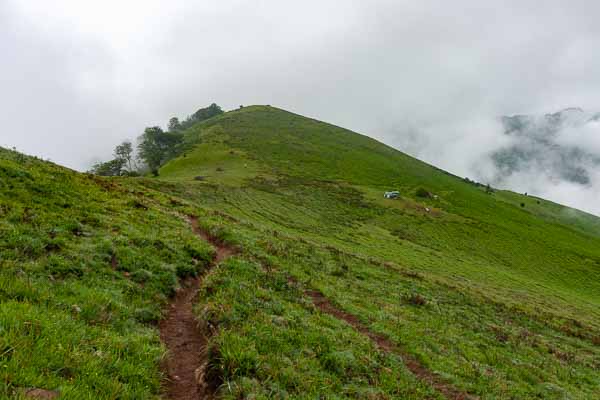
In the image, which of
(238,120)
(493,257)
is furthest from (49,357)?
(238,120)

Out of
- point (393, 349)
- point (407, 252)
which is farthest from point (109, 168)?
point (393, 349)

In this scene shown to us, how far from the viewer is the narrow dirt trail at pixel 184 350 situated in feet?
23.0

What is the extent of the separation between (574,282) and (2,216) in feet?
220

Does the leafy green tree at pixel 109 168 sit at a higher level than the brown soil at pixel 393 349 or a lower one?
higher

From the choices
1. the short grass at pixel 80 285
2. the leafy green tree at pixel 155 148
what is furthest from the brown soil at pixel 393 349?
the leafy green tree at pixel 155 148

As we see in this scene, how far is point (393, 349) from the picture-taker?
39.1 feet

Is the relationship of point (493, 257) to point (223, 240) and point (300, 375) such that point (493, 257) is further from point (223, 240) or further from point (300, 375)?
point (300, 375)

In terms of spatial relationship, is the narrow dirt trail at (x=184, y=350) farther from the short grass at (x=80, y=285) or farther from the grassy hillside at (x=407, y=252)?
the grassy hillside at (x=407, y=252)

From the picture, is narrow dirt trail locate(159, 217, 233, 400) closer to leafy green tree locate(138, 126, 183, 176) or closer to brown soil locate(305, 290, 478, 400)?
brown soil locate(305, 290, 478, 400)

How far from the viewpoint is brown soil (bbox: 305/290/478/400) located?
33.1 feet

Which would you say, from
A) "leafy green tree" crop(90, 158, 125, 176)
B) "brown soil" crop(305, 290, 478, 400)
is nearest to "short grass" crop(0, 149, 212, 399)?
"brown soil" crop(305, 290, 478, 400)

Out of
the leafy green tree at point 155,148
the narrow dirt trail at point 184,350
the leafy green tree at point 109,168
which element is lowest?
the narrow dirt trail at point 184,350

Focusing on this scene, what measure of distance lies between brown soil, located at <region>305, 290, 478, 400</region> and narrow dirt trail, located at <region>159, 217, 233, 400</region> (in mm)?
5276

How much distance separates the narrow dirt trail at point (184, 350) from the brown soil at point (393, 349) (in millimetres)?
5276
